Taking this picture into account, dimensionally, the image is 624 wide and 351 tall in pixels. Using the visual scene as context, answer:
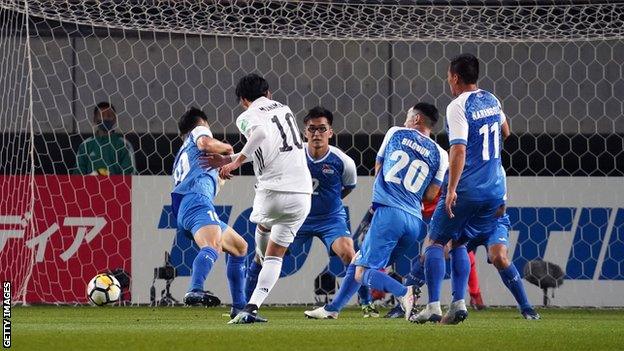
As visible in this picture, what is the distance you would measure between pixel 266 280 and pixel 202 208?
1.57 meters

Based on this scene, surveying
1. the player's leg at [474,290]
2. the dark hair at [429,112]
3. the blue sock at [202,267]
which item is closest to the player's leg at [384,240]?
the dark hair at [429,112]

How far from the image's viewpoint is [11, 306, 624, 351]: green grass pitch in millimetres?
6531

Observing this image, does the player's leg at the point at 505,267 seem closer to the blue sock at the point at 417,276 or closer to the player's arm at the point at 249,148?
the blue sock at the point at 417,276

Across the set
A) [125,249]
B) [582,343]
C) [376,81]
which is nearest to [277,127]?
[582,343]

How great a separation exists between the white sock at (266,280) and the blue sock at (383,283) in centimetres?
58

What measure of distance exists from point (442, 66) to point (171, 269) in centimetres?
328

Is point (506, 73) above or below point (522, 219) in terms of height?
above

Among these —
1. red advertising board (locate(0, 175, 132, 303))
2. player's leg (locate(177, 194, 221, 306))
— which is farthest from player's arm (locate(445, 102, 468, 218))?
red advertising board (locate(0, 175, 132, 303))

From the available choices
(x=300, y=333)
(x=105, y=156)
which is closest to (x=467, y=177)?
(x=300, y=333)

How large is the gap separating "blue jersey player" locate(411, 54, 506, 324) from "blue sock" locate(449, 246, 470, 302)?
→ 0.11 meters

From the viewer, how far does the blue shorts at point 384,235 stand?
8.88 meters

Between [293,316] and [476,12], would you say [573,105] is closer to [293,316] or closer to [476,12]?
[476,12]

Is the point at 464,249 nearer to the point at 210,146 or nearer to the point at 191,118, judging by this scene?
the point at 210,146

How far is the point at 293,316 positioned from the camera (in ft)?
32.6
